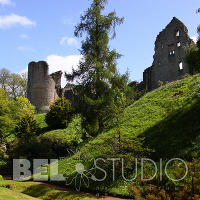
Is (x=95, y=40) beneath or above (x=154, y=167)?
above

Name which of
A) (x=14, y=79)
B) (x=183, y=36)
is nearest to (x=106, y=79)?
(x=183, y=36)

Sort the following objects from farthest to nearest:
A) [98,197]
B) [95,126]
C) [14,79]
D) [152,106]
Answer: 1. [14,79]
2. [95,126]
3. [152,106]
4. [98,197]

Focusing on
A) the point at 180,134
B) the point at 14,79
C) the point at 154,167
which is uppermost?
the point at 14,79

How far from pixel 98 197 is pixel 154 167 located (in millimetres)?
2386

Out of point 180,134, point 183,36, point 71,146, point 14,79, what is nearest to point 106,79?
point 71,146

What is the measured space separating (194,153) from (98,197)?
12.7 ft

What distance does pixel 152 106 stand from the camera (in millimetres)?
16625

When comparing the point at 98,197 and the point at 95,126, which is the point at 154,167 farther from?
the point at 95,126

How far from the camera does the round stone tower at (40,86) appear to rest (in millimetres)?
38594

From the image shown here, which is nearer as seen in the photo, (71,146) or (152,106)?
(152,106)

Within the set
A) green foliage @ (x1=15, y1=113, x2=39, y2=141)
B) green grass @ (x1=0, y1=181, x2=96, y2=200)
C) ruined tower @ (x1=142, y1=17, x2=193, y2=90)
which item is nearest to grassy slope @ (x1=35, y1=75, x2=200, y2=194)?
green grass @ (x1=0, y1=181, x2=96, y2=200)

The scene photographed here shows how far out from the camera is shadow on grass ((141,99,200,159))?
10336 millimetres

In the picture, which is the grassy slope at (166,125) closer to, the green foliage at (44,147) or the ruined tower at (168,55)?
the green foliage at (44,147)

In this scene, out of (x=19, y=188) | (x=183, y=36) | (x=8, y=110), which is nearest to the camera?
(x=19, y=188)
